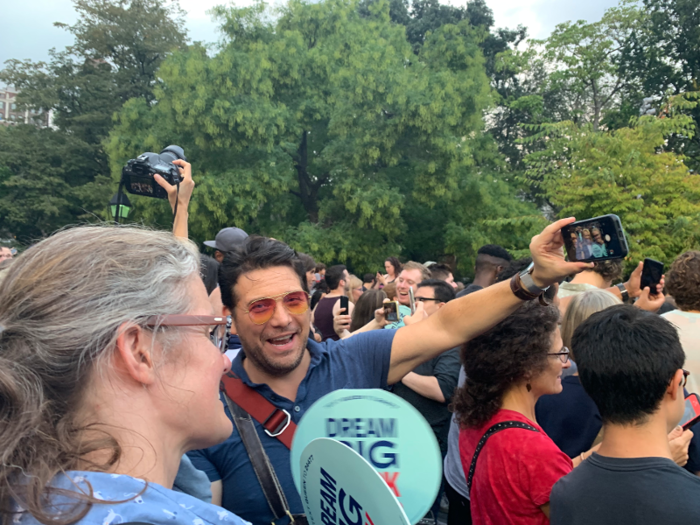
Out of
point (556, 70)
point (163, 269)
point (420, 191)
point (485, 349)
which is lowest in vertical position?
point (485, 349)

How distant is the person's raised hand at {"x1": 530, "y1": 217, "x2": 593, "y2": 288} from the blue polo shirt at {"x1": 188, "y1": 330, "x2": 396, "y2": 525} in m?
0.68

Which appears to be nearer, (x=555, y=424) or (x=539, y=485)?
(x=539, y=485)

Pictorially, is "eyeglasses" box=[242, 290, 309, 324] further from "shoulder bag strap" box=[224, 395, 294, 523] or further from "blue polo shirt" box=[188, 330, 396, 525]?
"shoulder bag strap" box=[224, 395, 294, 523]

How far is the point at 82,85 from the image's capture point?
28.4 m

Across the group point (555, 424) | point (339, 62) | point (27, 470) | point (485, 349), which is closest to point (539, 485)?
point (485, 349)

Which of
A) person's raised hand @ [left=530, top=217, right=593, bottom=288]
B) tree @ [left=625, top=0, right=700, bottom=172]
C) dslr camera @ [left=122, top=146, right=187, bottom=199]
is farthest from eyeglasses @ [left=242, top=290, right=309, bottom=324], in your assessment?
tree @ [left=625, top=0, right=700, bottom=172]

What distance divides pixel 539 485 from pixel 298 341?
1014 mm

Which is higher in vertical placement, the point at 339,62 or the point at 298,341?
the point at 339,62

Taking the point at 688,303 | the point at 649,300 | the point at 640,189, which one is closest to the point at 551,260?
the point at 688,303

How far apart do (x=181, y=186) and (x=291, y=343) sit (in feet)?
4.73

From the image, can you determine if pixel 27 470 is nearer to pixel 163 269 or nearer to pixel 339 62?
pixel 163 269

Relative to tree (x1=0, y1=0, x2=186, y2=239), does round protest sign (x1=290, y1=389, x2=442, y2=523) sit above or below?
below

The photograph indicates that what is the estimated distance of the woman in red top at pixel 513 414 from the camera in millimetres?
1821

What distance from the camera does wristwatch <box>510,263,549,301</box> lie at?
1.99 meters
